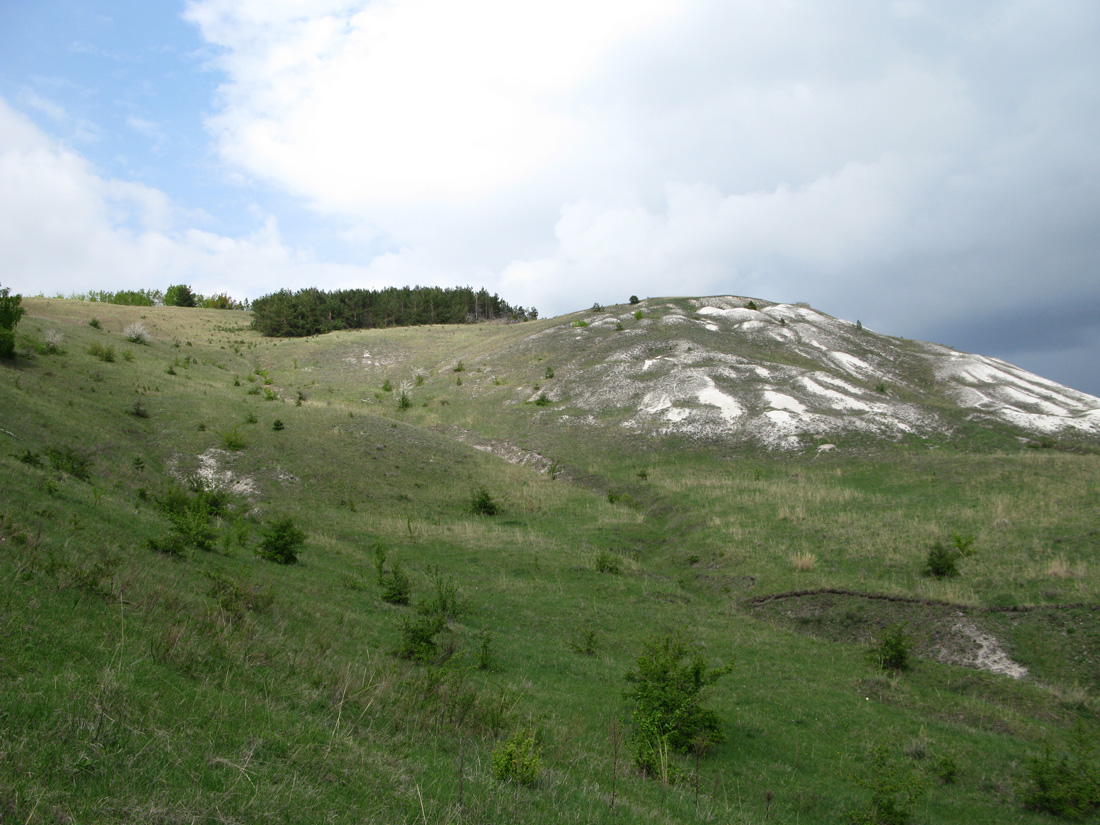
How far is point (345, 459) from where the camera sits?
33625 mm

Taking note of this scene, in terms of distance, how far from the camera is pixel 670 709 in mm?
11367

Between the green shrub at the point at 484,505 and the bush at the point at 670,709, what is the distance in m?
20.0

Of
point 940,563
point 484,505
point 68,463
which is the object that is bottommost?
point 484,505

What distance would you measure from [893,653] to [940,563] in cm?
583

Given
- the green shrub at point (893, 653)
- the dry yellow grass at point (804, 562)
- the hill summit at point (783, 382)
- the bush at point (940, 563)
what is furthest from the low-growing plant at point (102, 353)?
the bush at point (940, 563)

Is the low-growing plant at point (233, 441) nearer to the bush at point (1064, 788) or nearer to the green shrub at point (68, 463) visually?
the green shrub at point (68, 463)

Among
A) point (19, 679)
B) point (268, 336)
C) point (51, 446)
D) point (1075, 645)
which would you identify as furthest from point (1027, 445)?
point (268, 336)

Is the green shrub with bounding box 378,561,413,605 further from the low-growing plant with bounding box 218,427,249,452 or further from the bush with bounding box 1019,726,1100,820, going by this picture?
the low-growing plant with bounding box 218,427,249,452

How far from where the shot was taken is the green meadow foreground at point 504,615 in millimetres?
5465

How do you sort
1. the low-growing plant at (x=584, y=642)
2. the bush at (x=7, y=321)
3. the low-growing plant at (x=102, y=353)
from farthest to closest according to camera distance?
the low-growing plant at (x=102, y=353) < the bush at (x=7, y=321) < the low-growing plant at (x=584, y=642)

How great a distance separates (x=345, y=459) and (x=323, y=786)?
30.3 metres

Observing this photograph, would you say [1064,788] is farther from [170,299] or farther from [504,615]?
[170,299]

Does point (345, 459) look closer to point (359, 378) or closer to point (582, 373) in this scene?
point (582, 373)

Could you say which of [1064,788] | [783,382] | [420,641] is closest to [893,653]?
[1064,788]
